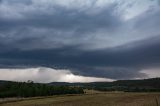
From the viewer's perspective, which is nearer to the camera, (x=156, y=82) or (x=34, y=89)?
(x=34, y=89)

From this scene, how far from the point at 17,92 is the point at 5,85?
20.4 meters

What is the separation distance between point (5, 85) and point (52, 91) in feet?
97.8

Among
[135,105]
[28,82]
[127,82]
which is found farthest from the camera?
[127,82]

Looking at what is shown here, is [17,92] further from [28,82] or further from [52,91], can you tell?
[28,82]

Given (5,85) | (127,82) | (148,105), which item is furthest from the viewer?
(127,82)

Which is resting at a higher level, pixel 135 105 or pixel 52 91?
pixel 52 91

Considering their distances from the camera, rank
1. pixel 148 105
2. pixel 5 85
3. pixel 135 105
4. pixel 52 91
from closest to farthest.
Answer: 1. pixel 148 105
2. pixel 135 105
3. pixel 52 91
4. pixel 5 85

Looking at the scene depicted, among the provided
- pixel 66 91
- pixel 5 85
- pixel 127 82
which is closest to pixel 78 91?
pixel 66 91

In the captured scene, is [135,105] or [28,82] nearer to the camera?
[135,105]

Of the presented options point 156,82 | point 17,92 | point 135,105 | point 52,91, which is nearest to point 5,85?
point 17,92

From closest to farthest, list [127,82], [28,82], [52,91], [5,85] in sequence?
[52,91]
[5,85]
[28,82]
[127,82]

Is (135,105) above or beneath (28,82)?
beneath

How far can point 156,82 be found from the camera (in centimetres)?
15900

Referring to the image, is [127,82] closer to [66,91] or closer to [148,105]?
[66,91]
